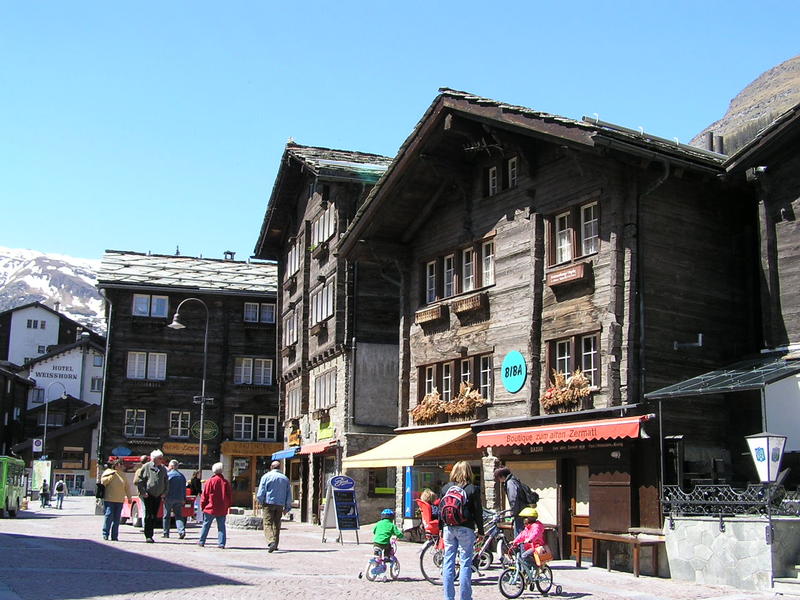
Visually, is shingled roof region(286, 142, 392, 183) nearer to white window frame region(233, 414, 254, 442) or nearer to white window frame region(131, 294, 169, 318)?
white window frame region(131, 294, 169, 318)

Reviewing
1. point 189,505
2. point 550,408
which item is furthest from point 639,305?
point 189,505

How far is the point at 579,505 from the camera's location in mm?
22359

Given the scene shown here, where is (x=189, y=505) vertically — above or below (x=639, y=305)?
below

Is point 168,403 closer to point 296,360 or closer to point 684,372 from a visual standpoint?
point 296,360

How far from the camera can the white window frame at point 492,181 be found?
87.3 feet

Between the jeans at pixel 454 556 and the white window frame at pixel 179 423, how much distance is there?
1666 inches

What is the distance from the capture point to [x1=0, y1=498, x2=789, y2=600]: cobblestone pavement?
13.4 m

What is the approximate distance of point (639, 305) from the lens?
69.6 ft

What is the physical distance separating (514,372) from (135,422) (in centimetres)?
3273

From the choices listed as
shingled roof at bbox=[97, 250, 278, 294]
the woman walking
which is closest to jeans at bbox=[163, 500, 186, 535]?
the woman walking

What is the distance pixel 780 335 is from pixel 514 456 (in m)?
6.80

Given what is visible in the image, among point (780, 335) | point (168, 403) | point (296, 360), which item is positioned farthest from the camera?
point (168, 403)

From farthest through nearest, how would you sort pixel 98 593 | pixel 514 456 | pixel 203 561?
pixel 514 456
pixel 203 561
pixel 98 593

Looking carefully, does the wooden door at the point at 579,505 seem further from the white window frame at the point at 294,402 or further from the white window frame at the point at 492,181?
the white window frame at the point at 294,402
